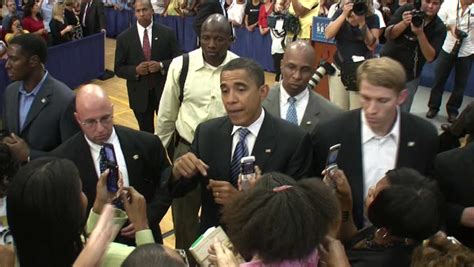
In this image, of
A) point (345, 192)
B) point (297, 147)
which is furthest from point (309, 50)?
point (345, 192)

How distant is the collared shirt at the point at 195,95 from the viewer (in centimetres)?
379

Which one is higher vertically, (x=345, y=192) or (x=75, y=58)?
(x=345, y=192)

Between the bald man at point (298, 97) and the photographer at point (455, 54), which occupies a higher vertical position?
the bald man at point (298, 97)

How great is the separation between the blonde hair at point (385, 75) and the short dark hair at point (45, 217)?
147cm

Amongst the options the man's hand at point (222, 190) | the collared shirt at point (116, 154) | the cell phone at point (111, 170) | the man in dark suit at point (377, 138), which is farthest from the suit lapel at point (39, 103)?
the man in dark suit at point (377, 138)

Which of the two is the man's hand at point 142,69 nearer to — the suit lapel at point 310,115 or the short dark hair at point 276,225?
the suit lapel at point 310,115

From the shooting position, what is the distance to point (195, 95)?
380 cm

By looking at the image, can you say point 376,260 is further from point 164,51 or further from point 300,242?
point 164,51

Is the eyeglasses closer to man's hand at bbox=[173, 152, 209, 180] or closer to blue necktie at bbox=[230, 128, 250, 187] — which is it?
man's hand at bbox=[173, 152, 209, 180]

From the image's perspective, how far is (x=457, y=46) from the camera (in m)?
6.84

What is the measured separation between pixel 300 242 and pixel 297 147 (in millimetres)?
986

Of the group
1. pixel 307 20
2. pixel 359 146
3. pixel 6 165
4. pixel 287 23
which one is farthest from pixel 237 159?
pixel 307 20

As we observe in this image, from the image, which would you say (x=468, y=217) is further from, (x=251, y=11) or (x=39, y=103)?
(x=251, y=11)

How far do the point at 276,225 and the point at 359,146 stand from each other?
1.10 meters
